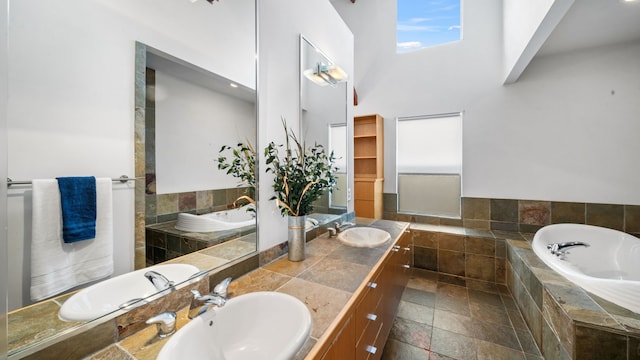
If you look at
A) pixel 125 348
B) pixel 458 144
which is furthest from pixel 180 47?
pixel 458 144

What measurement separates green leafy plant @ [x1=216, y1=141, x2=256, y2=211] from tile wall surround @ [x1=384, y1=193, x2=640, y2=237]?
3.02 metres

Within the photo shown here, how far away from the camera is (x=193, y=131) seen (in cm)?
104

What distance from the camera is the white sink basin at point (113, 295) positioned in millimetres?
661

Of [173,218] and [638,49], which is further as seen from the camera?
[638,49]

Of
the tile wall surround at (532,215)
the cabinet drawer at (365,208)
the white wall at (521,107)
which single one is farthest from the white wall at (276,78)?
the tile wall surround at (532,215)

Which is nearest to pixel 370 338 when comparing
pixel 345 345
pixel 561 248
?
pixel 345 345

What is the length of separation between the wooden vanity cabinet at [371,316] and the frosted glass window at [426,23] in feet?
10.7

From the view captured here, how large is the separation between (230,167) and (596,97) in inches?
161

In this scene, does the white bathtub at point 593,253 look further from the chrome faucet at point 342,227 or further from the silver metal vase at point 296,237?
the silver metal vase at point 296,237

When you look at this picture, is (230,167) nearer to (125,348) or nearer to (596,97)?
(125,348)

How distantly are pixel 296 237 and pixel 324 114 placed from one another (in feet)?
4.27

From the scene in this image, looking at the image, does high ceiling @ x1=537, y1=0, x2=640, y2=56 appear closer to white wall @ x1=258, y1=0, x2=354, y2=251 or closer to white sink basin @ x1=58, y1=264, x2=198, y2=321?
white wall @ x1=258, y1=0, x2=354, y2=251

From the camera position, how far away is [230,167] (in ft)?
3.97

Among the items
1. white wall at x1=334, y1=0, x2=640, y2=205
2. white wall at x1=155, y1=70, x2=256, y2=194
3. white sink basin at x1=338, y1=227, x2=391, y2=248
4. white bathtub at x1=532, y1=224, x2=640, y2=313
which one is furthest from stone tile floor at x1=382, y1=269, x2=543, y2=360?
white wall at x1=155, y1=70, x2=256, y2=194
